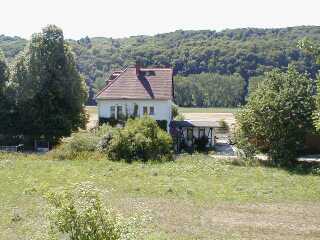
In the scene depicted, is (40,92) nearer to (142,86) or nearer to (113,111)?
(113,111)

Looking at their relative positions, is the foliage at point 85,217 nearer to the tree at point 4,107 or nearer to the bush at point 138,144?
the bush at point 138,144

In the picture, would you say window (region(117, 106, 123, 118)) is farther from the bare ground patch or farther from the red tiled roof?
the bare ground patch

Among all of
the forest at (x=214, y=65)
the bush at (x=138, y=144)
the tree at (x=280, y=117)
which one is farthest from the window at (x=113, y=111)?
the forest at (x=214, y=65)

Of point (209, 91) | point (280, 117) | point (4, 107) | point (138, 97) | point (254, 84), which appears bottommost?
point (209, 91)

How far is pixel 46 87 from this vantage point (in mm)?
49594

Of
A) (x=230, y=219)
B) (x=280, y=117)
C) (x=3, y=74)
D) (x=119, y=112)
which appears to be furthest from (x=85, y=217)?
(x=3, y=74)

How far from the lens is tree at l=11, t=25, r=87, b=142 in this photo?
160 feet

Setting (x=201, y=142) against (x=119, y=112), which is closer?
(x=201, y=142)

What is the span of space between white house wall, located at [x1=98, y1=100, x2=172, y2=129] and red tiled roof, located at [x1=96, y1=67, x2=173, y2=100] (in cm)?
55

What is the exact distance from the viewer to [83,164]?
35.4 m

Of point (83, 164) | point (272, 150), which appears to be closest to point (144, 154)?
point (83, 164)

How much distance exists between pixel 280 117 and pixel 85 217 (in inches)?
1115

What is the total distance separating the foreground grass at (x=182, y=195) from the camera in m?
20.0

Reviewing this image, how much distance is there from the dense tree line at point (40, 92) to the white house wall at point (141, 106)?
2.80 m
